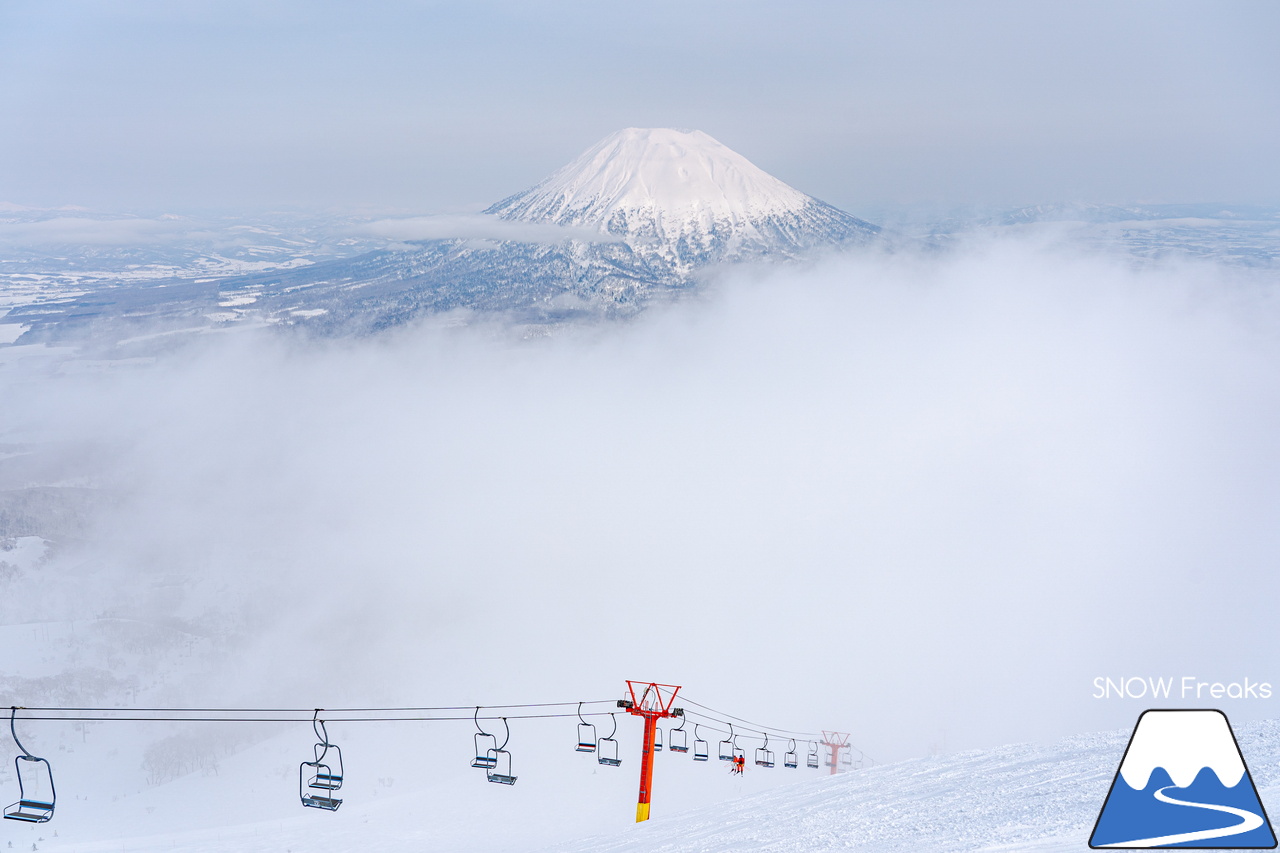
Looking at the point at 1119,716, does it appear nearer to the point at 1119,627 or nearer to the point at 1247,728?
the point at 1119,627

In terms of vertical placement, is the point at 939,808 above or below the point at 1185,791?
below

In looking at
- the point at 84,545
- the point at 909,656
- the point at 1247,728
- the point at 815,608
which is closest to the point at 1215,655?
the point at 909,656

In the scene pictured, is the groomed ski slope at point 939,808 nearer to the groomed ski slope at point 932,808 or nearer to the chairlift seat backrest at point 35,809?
the groomed ski slope at point 932,808

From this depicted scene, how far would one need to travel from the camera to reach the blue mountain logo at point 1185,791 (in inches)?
302

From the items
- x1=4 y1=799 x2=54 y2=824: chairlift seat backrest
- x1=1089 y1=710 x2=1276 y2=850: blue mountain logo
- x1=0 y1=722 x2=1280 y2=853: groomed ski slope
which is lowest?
x1=0 y1=722 x2=1280 y2=853: groomed ski slope

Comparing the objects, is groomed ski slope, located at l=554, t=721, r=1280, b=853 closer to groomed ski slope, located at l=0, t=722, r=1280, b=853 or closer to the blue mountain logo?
groomed ski slope, located at l=0, t=722, r=1280, b=853

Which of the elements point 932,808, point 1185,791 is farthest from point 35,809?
point 1185,791

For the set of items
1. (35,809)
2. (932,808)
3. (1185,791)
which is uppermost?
(1185,791)

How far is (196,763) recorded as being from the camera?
106 meters

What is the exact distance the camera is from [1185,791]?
7.82 meters

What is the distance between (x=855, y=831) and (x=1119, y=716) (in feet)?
383

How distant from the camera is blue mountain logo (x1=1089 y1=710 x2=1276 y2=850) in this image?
7680 millimetres

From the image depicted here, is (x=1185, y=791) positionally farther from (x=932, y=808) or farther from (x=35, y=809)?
(x=35, y=809)

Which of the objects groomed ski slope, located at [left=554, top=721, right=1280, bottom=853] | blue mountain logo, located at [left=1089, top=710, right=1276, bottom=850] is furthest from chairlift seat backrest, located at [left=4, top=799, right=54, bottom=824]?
blue mountain logo, located at [left=1089, top=710, right=1276, bottom=850]
